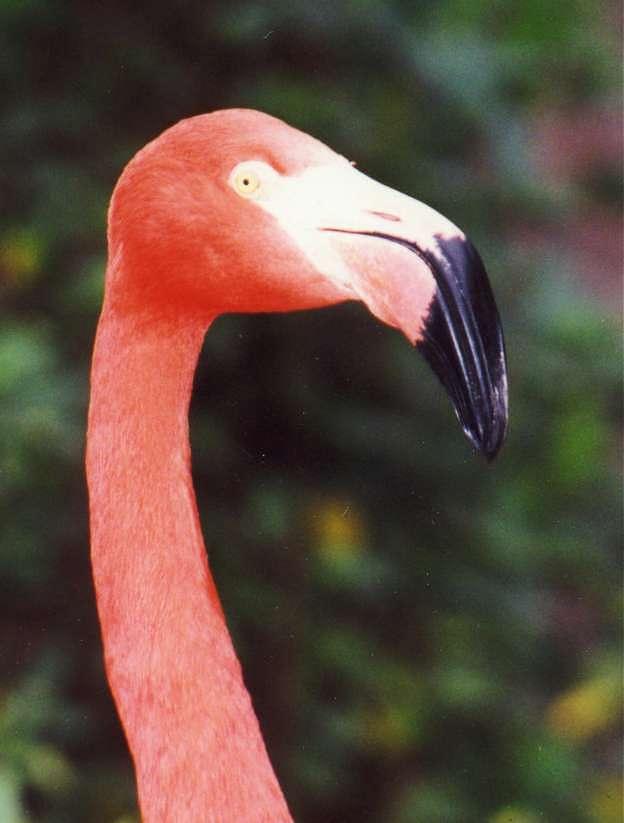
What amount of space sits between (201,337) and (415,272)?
7.0 inches

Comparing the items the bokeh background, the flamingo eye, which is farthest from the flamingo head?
the bokeh background

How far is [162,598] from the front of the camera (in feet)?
2.82

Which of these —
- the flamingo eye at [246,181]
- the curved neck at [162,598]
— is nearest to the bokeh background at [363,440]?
the curved neck at [162,598]

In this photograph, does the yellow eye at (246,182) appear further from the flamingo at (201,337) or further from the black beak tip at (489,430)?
the black beak tip at (489,430)

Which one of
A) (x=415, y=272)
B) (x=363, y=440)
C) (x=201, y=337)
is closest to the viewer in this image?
(x=415, y=272)

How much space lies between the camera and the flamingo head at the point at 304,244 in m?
0.79

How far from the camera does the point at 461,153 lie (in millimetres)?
1411

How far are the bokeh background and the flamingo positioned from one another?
312mm

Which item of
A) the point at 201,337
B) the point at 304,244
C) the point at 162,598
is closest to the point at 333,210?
the point at 304,244

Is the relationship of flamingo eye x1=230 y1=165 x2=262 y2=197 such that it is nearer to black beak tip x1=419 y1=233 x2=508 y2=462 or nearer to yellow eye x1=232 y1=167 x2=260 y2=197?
yellow eye x1=232 y1=167 x2=260 y2=197

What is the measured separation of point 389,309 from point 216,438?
484 mm

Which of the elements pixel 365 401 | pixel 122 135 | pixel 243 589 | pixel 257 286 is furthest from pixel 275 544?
pixel 257 286

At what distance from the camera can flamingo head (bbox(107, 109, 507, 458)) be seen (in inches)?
31.0

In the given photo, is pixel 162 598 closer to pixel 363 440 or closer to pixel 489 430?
pixel 489 430
